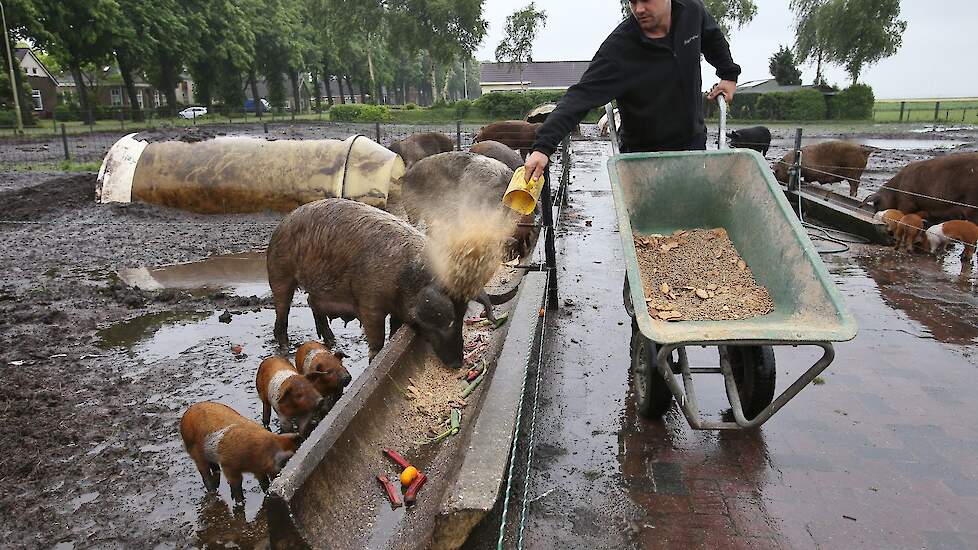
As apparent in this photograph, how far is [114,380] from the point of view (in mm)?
5324

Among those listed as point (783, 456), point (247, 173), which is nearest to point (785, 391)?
point (783, 456)

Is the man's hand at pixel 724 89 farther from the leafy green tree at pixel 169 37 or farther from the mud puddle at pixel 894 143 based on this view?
the leafy green tree at pixel 169 37

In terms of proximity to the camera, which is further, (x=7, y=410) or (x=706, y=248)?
(x=7, y=410)

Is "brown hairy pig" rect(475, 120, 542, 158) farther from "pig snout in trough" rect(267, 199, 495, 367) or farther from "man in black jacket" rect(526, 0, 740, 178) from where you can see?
"man in black jacket" rect(526, 0, 740, 178)

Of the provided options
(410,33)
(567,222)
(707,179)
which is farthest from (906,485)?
(410,33)

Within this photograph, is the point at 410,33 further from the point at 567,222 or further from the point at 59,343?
the point at 59,343

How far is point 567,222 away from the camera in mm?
11969

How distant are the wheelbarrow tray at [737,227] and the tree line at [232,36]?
129 feet

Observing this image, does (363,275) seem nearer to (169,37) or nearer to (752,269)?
(752,269)

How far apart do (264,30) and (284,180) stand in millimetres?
52406

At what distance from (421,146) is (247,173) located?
12.9 ft

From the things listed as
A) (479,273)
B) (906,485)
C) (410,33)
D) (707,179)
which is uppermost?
(410,33)

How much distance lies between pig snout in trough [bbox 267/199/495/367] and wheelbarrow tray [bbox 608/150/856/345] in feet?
4.29

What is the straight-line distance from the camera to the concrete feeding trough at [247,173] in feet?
37.1
